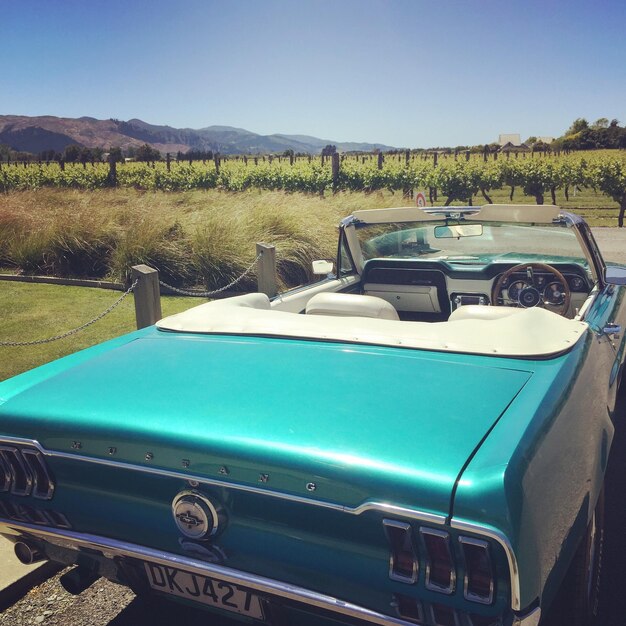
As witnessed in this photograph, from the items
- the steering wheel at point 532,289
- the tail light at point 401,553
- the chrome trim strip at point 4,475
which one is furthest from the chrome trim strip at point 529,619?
the steering wheel at point 532,289

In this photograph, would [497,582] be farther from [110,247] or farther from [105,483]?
[110,247]

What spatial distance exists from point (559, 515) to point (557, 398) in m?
0.38

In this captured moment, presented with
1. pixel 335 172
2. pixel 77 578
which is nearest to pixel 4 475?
pixel 77 578

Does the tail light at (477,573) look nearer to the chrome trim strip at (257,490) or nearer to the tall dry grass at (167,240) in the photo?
the chrome trim strip at (257,490)

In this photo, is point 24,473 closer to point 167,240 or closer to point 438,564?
point 438,564

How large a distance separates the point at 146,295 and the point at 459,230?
2.58 metres

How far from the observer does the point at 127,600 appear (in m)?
2.75

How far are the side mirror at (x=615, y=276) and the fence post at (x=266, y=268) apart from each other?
12.4ft

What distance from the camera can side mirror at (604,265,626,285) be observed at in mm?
3449

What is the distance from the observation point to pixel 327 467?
62.1 inches

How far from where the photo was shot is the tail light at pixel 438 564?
146cm

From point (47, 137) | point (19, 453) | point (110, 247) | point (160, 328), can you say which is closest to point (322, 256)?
Result: point (110, 247)

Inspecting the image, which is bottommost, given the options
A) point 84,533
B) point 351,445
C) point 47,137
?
point 84,533

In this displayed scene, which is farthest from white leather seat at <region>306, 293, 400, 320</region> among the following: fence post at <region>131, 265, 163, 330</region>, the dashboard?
fence post at <region>131, 265, 163, 330</region>
